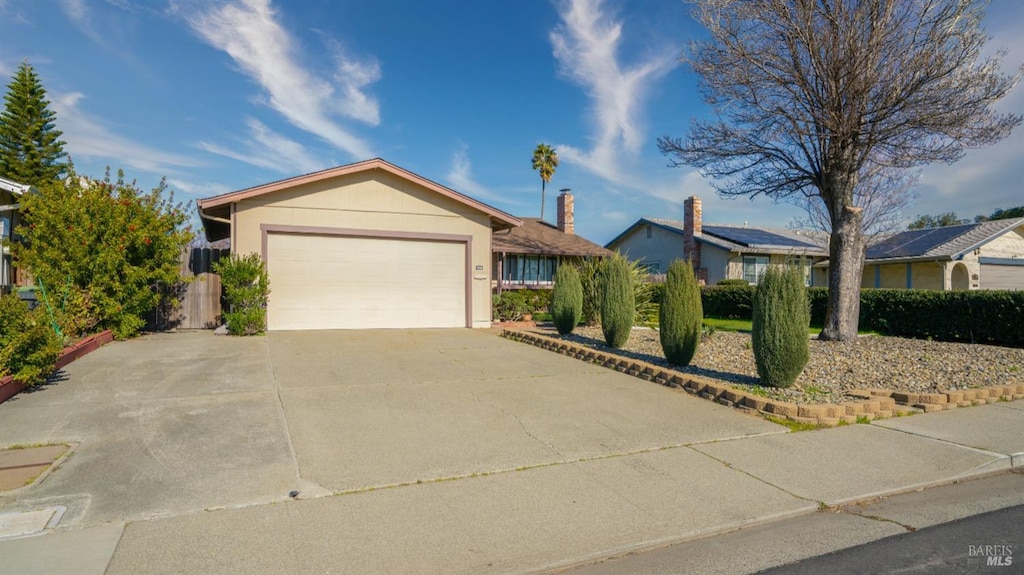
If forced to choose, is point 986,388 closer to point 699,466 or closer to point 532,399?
point 699,466

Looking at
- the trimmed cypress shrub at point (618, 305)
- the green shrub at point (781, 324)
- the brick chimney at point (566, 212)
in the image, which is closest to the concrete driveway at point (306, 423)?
the green shrub at point (781, 324)

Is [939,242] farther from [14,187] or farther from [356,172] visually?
[14,187]

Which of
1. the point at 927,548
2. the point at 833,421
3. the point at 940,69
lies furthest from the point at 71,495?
the point at 940,69

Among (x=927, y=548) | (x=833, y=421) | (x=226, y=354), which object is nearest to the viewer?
(x=927, y=548)

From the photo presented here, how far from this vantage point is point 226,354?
1025cm

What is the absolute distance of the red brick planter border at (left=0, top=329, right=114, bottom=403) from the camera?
657 cm

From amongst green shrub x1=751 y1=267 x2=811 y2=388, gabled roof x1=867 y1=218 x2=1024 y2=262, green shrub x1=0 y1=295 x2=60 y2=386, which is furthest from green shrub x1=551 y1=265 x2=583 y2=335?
gabled roof x1=867 y1=218 x2=1024 y2=262

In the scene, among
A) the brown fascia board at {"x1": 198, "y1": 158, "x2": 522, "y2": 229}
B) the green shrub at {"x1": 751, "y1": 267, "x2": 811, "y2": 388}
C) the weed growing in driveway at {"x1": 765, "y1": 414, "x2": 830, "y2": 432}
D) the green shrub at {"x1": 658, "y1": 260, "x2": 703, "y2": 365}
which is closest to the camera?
the weed growing in driveway at {"x1": 765, "y1": 414, "x2": 830, "y2": 432}

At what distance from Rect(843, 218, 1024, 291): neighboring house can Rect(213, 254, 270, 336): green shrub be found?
24.9 meters

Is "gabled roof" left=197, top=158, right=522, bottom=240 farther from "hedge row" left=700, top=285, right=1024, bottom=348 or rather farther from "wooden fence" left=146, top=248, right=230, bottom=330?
"hedge row" left=700, top=285, right=1024, bottom=348

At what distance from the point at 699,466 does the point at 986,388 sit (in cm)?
555

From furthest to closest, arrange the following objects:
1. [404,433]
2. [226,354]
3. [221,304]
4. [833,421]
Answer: [221,304] < [226,354] < [833,421] < [404,433]

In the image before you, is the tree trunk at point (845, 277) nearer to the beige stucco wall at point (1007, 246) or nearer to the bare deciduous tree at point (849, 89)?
the bare deciduous tree at point (849, 89)

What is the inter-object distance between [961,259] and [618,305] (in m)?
20.9
